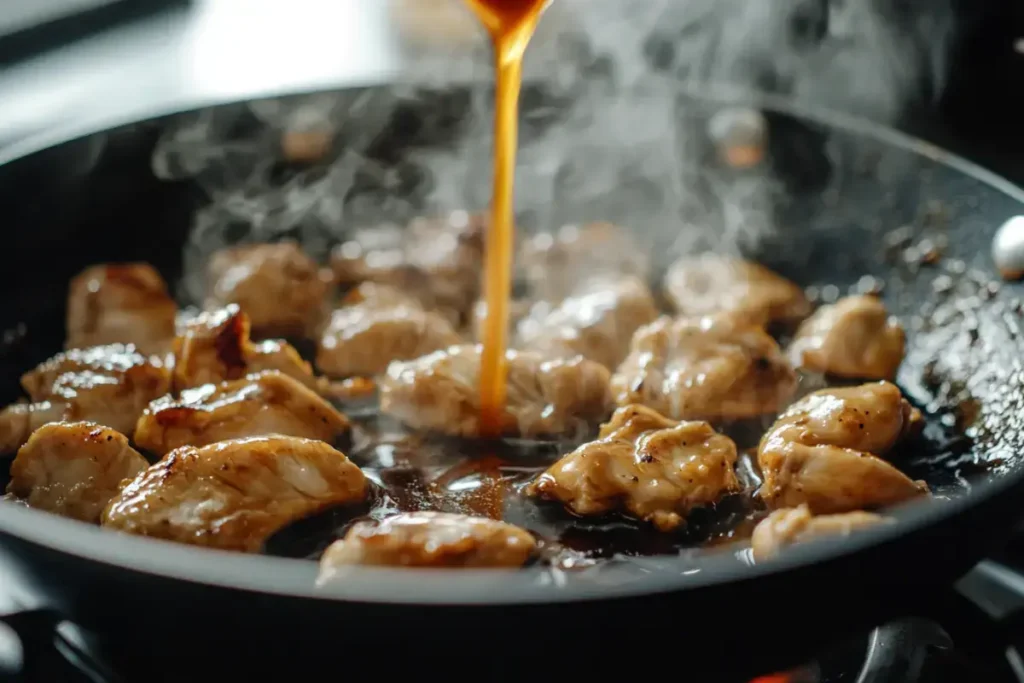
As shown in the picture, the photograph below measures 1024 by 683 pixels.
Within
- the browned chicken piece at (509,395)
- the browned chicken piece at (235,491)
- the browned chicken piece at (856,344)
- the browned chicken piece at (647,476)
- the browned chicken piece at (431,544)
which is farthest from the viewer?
the browned chicken piece at (856,344)

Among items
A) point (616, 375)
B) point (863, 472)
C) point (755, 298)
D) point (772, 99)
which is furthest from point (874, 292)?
point (863, 472)

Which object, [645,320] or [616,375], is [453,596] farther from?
[645,320]

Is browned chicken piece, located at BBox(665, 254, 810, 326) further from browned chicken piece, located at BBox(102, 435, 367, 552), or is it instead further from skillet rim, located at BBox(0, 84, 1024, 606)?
skillet rim, located at BBox(0, 84, 1024, 606)

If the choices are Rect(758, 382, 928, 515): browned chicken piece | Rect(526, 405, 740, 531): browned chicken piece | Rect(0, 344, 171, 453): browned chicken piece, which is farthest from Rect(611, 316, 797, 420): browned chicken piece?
Rect(0, 344, 171, 453): browned chicken piece

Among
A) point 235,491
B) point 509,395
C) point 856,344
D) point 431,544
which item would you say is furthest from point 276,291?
point 856,344

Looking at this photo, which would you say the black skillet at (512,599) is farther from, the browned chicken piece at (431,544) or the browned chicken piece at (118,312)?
the browned chicken piece at (118,312)

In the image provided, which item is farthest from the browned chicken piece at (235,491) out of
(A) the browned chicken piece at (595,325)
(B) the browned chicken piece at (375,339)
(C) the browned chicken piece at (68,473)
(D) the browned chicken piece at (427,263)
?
(D) the browned chicken piece at (427,263)
